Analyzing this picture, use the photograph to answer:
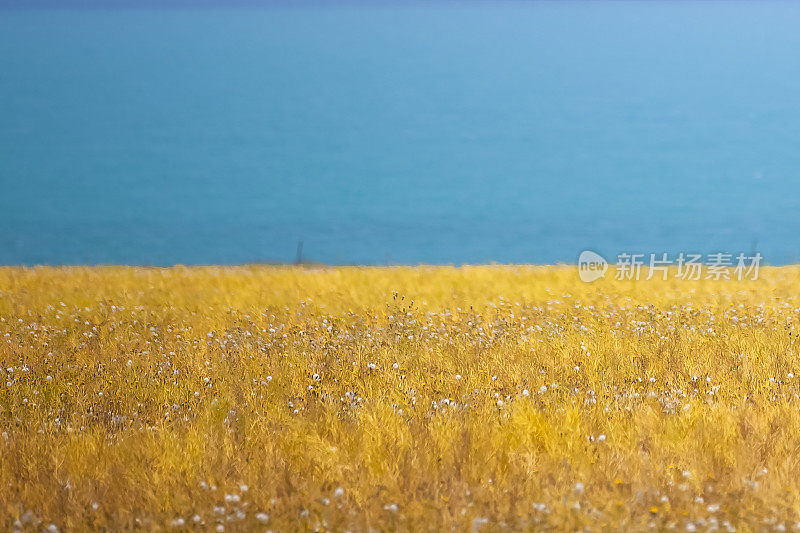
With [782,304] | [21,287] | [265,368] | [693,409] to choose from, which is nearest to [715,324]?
[782,304]

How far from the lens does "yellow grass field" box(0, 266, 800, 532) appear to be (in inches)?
184

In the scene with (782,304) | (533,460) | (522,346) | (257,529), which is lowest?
(257,529)

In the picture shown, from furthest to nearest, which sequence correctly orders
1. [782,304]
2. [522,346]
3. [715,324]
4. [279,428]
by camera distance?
[782,304] < [715,324] < [522,346] < [279,428]

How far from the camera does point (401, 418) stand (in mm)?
6121

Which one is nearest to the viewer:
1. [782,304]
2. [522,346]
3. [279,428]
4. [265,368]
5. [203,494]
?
[203,494]

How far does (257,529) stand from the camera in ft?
14.5

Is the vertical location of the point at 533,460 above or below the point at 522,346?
below

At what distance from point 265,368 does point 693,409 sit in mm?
3887

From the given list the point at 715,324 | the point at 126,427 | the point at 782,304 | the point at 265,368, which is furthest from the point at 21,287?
the point at 782,304

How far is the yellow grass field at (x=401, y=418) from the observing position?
15.3 ft

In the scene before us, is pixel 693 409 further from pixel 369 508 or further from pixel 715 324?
pixel 715 324

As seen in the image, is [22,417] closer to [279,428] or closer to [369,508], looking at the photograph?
[279,428]

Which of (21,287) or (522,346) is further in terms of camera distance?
(21,287)

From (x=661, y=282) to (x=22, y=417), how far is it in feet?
40.1
